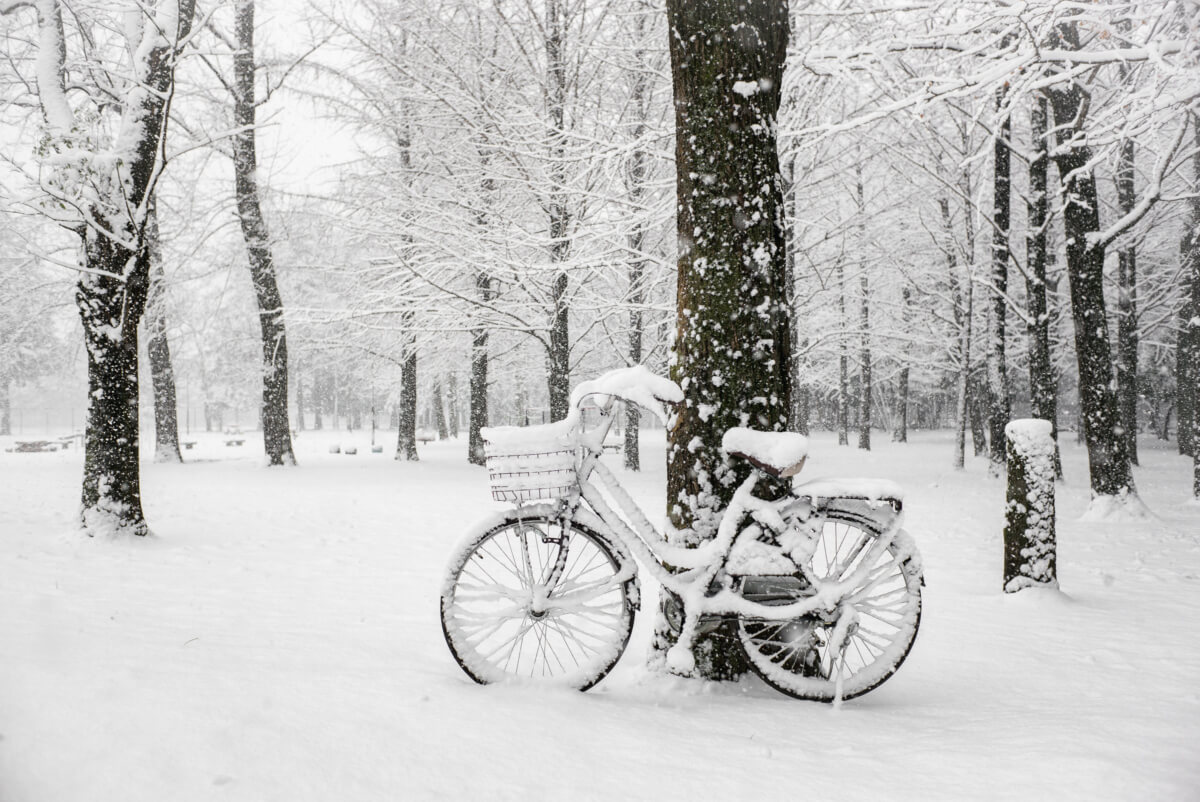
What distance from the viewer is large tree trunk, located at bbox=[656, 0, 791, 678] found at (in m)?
2.94

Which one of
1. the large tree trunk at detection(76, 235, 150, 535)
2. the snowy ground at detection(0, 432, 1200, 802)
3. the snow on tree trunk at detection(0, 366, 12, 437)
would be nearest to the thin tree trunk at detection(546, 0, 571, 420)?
the large tree trunk at detection(76, 235, 150, 535)

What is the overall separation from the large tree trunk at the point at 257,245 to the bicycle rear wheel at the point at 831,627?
1364 centimetres

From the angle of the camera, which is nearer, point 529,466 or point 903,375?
point 529,466

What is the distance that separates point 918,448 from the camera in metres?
24.3

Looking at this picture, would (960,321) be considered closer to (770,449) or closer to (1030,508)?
(1030,508)

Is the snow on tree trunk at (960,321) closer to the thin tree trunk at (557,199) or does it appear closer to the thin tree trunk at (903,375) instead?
the thin tree trunk at (903,375)

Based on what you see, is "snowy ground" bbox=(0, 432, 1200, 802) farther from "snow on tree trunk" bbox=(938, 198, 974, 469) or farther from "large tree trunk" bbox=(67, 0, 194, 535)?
"snow on tree trunk" bbox=(938, 198, 974, 469)

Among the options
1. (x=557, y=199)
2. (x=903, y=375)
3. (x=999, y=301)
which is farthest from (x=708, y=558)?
(x=903, y=375)

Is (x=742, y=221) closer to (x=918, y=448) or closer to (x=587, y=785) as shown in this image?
(x=587, y=785)

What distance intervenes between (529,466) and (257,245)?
1381cm

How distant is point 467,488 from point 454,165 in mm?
5547

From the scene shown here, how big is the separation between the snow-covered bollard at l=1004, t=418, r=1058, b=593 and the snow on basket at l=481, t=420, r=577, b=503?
3279 millimetres

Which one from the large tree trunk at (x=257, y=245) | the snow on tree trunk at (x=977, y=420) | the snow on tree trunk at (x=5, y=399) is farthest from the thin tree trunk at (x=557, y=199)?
the snow on tree trunk at (x=5, y=399)

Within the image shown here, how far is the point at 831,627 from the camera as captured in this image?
112 inches
